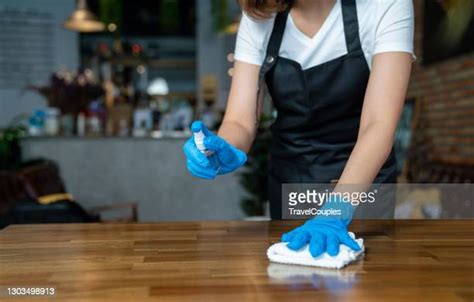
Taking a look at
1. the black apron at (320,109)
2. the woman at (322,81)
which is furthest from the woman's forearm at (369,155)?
the black apron at (320,109)

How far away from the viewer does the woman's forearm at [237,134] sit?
1.31 m

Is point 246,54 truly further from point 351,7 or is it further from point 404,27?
point 404,27

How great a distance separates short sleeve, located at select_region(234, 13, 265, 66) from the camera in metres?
1.40

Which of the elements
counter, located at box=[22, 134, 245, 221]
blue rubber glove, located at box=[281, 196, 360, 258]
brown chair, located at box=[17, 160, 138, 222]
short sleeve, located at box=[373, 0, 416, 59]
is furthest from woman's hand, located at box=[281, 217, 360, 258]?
counter, located at box=[22, 134, 245, 221]

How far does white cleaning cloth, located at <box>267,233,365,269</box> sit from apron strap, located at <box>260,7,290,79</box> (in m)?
0.63

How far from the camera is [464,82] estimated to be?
11.3 ft

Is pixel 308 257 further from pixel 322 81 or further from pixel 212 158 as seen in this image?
pixel 322 81

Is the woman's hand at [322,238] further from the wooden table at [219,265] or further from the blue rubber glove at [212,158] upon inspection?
the blue rubber glove at [212,158]

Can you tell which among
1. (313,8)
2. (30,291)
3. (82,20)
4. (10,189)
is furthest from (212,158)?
(82,20)

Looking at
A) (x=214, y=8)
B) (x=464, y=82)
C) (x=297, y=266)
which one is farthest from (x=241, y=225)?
(x=214, y=8)

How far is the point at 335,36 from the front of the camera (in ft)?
4.42

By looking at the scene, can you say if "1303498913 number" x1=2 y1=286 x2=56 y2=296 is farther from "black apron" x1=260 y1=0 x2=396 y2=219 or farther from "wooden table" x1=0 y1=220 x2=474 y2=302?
"black apron" x1=260 y1=0 x2=396 y2=219

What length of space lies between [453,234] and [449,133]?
2.79 metres

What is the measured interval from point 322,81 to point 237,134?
280 millimetres
